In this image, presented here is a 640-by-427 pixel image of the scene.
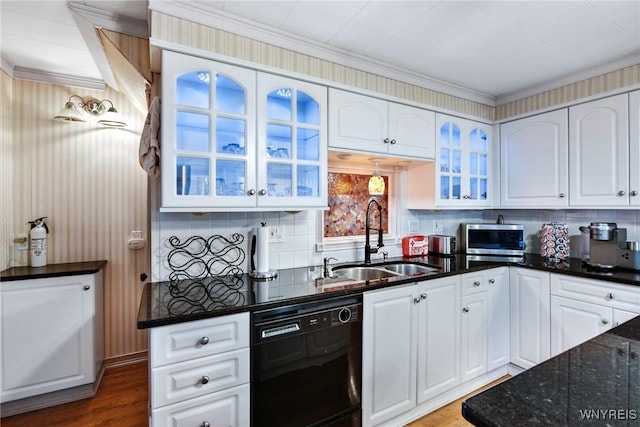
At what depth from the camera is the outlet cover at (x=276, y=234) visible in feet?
A: 7.05

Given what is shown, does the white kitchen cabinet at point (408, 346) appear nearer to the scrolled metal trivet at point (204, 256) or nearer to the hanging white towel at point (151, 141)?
the scrolled metal trivet at point (204, 256)

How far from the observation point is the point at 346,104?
6.92ft

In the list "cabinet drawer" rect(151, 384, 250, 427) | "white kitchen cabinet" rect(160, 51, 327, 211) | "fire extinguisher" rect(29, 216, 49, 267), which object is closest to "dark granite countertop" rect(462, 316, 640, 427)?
"cabinet drawer" rect(151, 384, 250, 427)

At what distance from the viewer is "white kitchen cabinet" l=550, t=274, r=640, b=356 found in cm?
195

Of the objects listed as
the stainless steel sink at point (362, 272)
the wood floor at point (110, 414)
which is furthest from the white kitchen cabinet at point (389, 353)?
the stainless steel sink at point (362, 272)

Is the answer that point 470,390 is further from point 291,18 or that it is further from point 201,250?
point 291,18

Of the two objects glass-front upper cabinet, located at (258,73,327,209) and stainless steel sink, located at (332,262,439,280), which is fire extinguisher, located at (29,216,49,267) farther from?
stainless steel sink, located at (332,262,439,280)

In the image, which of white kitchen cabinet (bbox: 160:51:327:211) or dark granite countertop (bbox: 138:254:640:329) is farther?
white kitchen cabinet (bbox: 160:51:327:211)

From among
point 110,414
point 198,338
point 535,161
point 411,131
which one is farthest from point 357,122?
point 110,414

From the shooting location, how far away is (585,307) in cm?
211

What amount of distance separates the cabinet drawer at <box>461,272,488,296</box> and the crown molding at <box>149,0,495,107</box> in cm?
149

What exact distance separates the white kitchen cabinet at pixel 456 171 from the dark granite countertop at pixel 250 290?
61 centimetres

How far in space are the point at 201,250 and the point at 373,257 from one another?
138 cm

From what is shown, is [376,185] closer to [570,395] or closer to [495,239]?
[495,239]
